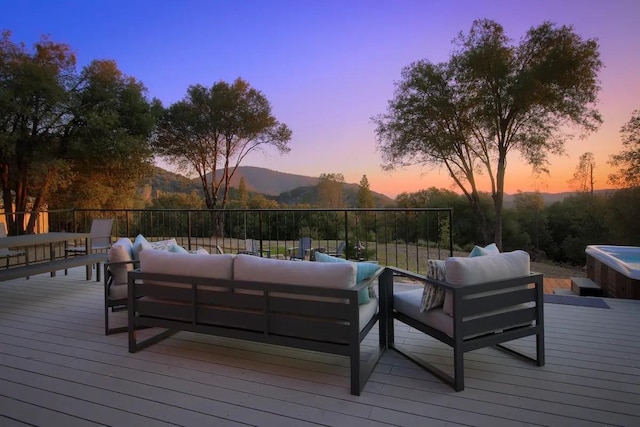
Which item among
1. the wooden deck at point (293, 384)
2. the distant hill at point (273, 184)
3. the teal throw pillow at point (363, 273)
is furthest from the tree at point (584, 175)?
the teal throw pillow at point (363, 273)

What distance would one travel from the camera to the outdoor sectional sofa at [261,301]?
2.12 metres

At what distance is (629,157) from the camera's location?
10297 mm

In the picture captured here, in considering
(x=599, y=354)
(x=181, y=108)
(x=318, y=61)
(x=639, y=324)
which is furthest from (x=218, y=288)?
(x=181, y=108)

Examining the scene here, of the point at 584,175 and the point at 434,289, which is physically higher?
the point at 584,175

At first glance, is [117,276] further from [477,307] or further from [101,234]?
[101,234]

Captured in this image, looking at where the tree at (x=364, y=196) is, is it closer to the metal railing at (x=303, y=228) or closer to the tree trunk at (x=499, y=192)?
the metal railing at (x=303, y=228)

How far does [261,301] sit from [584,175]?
14.4 metres

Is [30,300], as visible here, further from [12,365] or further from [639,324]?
[639,324]

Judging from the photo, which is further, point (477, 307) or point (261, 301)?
point (261, 301)

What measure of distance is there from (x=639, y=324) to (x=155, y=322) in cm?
404

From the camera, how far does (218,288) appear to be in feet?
8.04

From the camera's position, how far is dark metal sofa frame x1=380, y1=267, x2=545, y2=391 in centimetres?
208

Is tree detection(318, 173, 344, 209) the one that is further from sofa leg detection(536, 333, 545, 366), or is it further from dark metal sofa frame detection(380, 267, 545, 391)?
sofa leg detection(536, 333, 545, 366)

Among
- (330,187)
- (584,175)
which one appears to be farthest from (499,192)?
(330,187)
